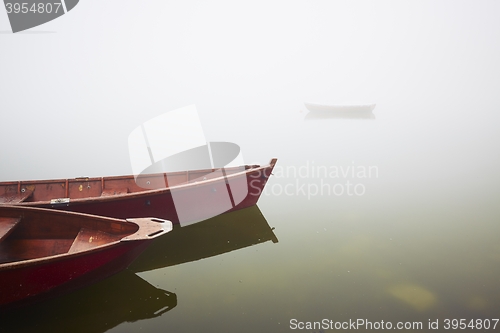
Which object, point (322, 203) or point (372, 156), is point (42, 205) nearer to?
point (322, 203)

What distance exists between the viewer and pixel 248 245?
6.85 metres

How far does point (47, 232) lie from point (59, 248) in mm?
415

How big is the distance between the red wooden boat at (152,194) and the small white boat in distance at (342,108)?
2294 centimetres

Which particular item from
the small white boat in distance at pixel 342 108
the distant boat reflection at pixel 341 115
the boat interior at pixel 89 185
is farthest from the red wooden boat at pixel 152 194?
the small white boat in distance at pixel 342 108

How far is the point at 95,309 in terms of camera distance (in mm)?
4840

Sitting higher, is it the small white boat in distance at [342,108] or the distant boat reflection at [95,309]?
the small white boat in distance at [342,108]

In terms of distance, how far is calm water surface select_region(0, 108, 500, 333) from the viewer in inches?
186

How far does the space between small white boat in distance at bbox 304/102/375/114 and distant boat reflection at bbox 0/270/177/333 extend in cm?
2655

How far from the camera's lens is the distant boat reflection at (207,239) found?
624cm

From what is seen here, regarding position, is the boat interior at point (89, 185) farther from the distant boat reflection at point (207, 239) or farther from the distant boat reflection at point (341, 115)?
the distant boat reflection at point (341, 115)

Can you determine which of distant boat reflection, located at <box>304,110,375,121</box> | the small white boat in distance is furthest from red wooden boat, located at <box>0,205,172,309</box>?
the small white boat in distance

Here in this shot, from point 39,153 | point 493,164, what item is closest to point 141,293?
point 39,153
